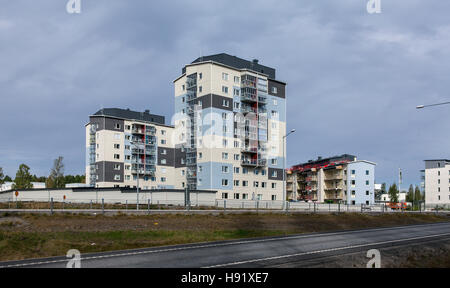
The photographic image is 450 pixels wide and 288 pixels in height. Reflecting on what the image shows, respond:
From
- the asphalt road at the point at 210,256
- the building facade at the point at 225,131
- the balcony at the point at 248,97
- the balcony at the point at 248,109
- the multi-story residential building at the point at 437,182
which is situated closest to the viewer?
the asphalt road at the point at 210,256

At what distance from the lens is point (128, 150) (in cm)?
9769

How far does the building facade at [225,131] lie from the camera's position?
72625mm

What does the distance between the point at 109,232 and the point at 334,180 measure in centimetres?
9728

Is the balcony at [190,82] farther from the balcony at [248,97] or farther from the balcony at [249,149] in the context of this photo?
the balcony at [249,149]

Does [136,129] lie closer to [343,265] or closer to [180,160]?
[180,160]

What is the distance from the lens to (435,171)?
134250mm

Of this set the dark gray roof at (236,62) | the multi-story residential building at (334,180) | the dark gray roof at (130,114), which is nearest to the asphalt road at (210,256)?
the dark gray roof at (236,62)

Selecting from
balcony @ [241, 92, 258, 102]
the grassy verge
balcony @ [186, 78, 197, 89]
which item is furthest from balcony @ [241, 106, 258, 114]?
the grassy verge

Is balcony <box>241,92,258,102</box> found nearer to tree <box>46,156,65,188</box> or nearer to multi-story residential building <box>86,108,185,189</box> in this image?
multi-story residential building <box>86,108,185,189</box>

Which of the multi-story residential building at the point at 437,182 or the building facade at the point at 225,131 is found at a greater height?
the building facade at the point at 225,131

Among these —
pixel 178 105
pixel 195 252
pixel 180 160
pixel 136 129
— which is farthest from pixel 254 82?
pixel 195 252

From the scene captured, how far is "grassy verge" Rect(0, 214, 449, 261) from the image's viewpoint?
64.3 ft

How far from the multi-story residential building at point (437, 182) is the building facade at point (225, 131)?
250ft

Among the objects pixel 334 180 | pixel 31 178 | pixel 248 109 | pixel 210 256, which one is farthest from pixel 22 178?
pixel 210 256
